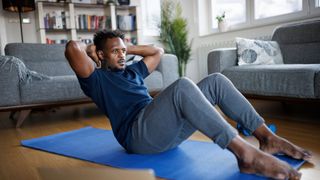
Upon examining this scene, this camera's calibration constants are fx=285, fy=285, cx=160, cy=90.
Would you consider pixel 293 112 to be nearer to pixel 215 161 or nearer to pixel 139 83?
pixel 215 161

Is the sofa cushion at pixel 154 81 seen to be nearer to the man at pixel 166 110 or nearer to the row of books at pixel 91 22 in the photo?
the man at pixel 166 110

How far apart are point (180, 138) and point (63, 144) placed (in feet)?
2.75

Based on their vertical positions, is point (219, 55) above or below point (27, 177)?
above

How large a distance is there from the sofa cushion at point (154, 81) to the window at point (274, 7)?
5.08 ft

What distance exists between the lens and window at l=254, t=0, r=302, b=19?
3.12m

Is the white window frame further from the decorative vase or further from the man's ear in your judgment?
the man's ear

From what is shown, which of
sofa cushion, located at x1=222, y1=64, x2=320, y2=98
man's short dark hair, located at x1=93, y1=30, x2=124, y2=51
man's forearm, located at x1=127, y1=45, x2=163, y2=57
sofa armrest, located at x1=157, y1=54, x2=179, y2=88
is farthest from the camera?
sofa armrest, located at x1=157, y1=54, x2=179, y2=88

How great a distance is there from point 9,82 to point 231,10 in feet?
9.67

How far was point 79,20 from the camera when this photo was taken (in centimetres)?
462

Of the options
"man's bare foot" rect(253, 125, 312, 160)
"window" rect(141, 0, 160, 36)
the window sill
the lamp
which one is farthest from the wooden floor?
"window" rect(141, 0, 160, 36)

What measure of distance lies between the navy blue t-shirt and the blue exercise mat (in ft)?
0.54

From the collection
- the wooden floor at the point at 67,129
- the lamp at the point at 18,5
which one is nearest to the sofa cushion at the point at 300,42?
the wooden floor at the point at 67,129

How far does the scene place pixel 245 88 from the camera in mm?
2303

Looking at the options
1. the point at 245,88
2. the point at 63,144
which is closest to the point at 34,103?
the point at 63,144
